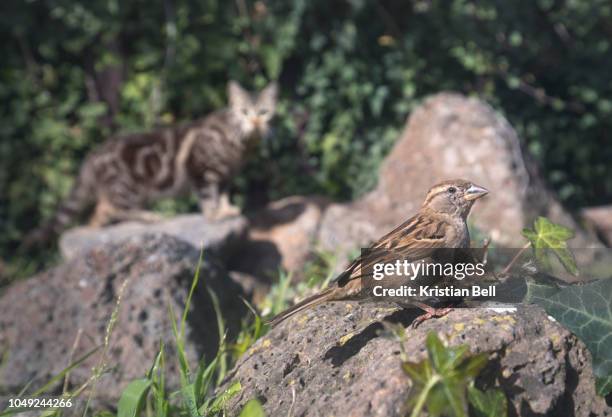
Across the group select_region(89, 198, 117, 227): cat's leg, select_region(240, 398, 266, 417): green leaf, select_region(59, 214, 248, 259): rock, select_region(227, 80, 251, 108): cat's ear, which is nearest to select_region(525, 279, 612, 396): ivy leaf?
select_region(240, 398, 266, 417): green leaf

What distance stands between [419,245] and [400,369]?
0.56 meters

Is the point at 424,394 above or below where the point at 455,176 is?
below

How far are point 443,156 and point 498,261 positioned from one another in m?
2.51

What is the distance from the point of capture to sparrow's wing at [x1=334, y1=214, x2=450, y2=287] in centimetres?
300

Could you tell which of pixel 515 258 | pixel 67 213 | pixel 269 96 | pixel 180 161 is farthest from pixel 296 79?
pixel 515 258

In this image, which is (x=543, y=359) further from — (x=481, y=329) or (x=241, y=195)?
(x=241, y=195)

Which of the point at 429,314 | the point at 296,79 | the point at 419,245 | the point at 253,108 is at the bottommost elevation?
the point at 429,314

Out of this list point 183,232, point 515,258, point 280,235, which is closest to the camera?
point 515,258

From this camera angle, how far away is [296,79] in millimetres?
Result: 8508

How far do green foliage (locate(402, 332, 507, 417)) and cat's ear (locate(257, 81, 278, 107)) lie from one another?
5282 mm

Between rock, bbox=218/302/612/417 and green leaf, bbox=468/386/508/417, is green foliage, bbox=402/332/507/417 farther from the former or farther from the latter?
rock, bbox=218/302/612/417

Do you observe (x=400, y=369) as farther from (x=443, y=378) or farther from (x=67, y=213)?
(x=67, y=213)

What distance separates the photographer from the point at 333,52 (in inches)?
322

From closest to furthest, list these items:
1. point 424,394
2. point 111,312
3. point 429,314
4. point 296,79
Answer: point 424,394, point 429,314, point 111,312, point 296,79
